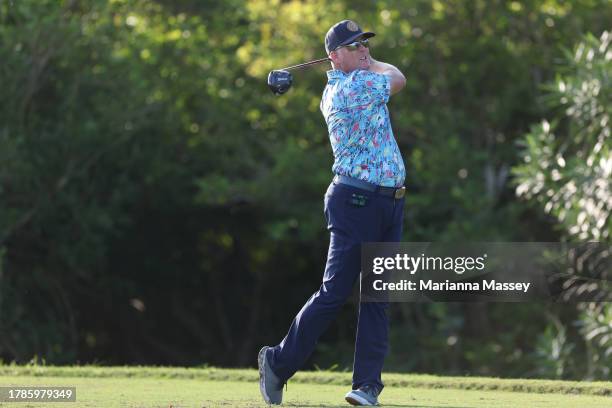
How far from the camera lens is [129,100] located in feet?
62.3

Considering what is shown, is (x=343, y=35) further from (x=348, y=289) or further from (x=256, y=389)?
(x=256, y=389)

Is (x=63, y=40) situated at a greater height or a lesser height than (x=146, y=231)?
greater

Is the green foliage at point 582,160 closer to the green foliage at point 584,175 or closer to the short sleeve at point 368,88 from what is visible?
the green foliage at point 584,175

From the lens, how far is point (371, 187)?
21.6 feet

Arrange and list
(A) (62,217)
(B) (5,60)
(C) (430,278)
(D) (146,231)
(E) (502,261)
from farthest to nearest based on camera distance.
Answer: (D) (146,231) → (A) (62,217) → (B) (5,60) → (E) (502,261) → (C) (430,278)

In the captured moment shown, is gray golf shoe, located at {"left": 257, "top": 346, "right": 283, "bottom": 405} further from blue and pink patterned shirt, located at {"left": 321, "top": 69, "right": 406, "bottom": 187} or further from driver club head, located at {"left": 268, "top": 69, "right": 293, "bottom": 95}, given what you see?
driver club head, located at {"left": 268, "top": 69, "right": 293, "bottom": 95}

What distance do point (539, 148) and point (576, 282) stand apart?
1.71 m

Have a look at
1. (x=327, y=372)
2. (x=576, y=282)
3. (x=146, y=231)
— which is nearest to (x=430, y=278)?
(x=327, y=372)

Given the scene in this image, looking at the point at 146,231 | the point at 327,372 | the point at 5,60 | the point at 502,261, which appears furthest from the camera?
the point at 146,231

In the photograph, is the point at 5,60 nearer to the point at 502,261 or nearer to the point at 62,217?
the point at 62,217

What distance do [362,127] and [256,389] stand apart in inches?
82.6

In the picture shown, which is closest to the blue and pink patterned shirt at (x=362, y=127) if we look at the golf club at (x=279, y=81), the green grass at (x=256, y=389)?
the golf club at (x=279, y=81)

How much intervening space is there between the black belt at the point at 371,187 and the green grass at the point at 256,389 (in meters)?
1.08

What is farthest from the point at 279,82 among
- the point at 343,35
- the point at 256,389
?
the point at 256,389
